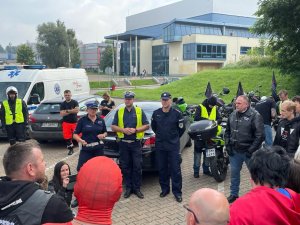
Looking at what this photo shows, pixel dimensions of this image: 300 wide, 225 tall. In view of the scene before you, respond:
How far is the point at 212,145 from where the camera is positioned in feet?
21.3

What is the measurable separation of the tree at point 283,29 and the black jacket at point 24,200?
53.4 feet

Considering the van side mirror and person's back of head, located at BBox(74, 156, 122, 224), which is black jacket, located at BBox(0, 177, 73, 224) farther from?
the van side mirror

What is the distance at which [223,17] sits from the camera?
81.2m

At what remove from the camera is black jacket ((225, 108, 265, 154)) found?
5145 millimetres

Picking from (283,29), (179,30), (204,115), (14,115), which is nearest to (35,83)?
(14,115)

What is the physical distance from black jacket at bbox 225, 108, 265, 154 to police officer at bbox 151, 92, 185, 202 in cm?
89

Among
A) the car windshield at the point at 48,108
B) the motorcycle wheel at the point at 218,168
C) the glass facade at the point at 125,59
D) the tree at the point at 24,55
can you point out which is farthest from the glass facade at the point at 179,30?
the motorcycle wheel at the point at 218,168

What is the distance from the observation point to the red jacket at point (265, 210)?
2.13 meters

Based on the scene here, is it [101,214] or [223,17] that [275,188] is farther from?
[223,17]

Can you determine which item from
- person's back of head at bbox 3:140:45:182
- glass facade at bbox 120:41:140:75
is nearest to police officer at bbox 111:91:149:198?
person's back of head at bbox 3:140:45:182

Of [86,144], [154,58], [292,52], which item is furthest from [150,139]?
[154,58]

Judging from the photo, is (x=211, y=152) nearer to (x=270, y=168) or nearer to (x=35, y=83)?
(x=270, y=168)

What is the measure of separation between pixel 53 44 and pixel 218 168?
57969 mm

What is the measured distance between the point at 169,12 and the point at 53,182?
9165 centimetres
